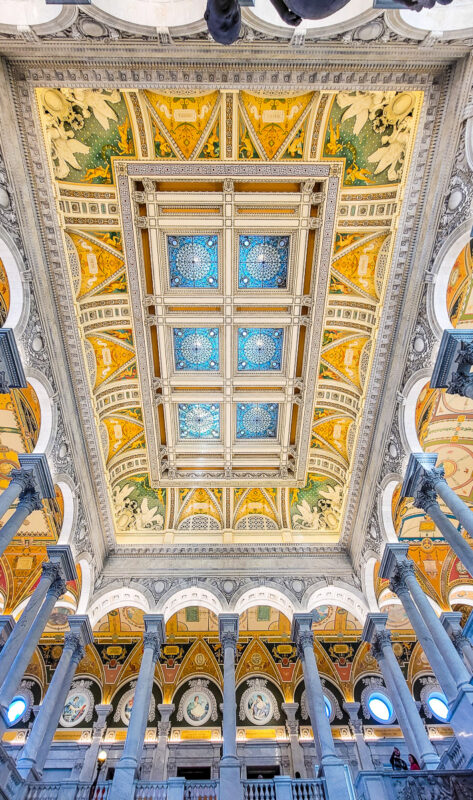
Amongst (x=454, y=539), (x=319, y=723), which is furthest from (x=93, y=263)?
(x=319, y=723)

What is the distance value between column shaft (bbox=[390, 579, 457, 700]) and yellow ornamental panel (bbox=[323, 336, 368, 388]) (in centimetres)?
522

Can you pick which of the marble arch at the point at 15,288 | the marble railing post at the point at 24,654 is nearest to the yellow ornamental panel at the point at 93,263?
the marble arch at the point at 15,288

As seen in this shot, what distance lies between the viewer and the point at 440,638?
8.59m

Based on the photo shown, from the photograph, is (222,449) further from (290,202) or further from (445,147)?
(445,147)

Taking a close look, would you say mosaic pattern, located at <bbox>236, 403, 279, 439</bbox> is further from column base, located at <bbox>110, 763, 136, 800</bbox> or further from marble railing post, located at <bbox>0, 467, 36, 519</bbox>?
column base, located at <bbox>110, 763, 136, 800</bbox>

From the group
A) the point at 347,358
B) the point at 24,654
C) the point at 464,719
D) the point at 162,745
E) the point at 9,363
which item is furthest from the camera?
the point at 162,745

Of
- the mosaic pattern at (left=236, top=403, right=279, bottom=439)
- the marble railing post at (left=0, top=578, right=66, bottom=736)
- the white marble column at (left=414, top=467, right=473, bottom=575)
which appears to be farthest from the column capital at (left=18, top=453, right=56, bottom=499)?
the white marble column at (left=414, top=467, right=473, bottom=575)

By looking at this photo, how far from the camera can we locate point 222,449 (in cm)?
1426

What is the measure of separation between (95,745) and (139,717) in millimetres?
5177

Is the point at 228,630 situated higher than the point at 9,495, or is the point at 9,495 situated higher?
the point at 228,630

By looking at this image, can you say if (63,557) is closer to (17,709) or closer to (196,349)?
(196,349)

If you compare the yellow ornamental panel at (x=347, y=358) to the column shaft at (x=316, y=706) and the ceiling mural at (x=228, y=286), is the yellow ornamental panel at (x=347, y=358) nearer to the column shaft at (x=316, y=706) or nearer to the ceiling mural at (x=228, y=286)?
the ceiling mural at (x=228, y=286)

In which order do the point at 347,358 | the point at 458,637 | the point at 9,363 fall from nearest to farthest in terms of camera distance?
the point at 9,363
the point at 458,637
the point at 347,358

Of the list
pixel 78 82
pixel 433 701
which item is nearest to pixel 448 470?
pixel 433 701
